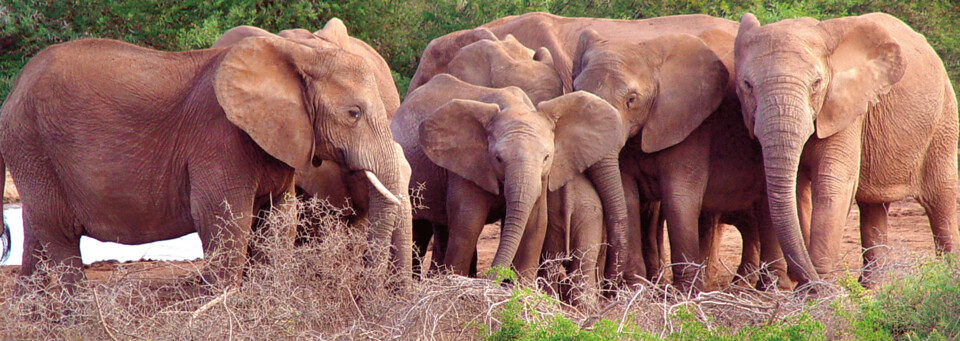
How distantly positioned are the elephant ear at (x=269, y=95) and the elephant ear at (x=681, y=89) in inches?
91.3

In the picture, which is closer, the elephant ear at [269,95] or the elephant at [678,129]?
the elephant ear at [269,95]

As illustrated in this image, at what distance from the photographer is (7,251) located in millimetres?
7105

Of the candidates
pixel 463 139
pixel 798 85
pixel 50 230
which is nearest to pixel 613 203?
pixel 463 139

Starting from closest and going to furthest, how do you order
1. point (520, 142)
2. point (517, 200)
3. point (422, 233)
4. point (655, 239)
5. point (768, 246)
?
point (517, 200)
point (520, 142)
point (768, 246)
point (422, 233)
point (655, 239)

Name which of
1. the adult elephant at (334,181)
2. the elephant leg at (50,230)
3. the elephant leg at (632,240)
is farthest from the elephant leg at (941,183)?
the elephant leg at (50,230)

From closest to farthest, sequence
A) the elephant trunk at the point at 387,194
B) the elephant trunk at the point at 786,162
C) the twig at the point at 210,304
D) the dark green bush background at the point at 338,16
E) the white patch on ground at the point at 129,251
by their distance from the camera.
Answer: the twig at the point at 210,304 < the elephant trunk at the point at 387,194 < the elephant trunk at the point at 786,162 < the white patch on ground at the point at 129,251 < the dark green bush background at the point at 338,16

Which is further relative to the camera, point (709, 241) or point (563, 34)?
point (563, 34)

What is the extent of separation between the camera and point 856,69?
7.38m

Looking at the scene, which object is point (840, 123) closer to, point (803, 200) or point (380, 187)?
point (803, 200)

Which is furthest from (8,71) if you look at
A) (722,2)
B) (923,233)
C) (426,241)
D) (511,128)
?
(923,233)

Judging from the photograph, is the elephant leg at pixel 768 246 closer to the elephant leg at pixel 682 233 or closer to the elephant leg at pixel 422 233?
the elephant leg at pixel 682 233

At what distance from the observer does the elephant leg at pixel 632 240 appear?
7.69 metres

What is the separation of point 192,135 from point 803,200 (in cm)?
351

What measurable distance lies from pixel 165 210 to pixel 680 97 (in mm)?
2966
